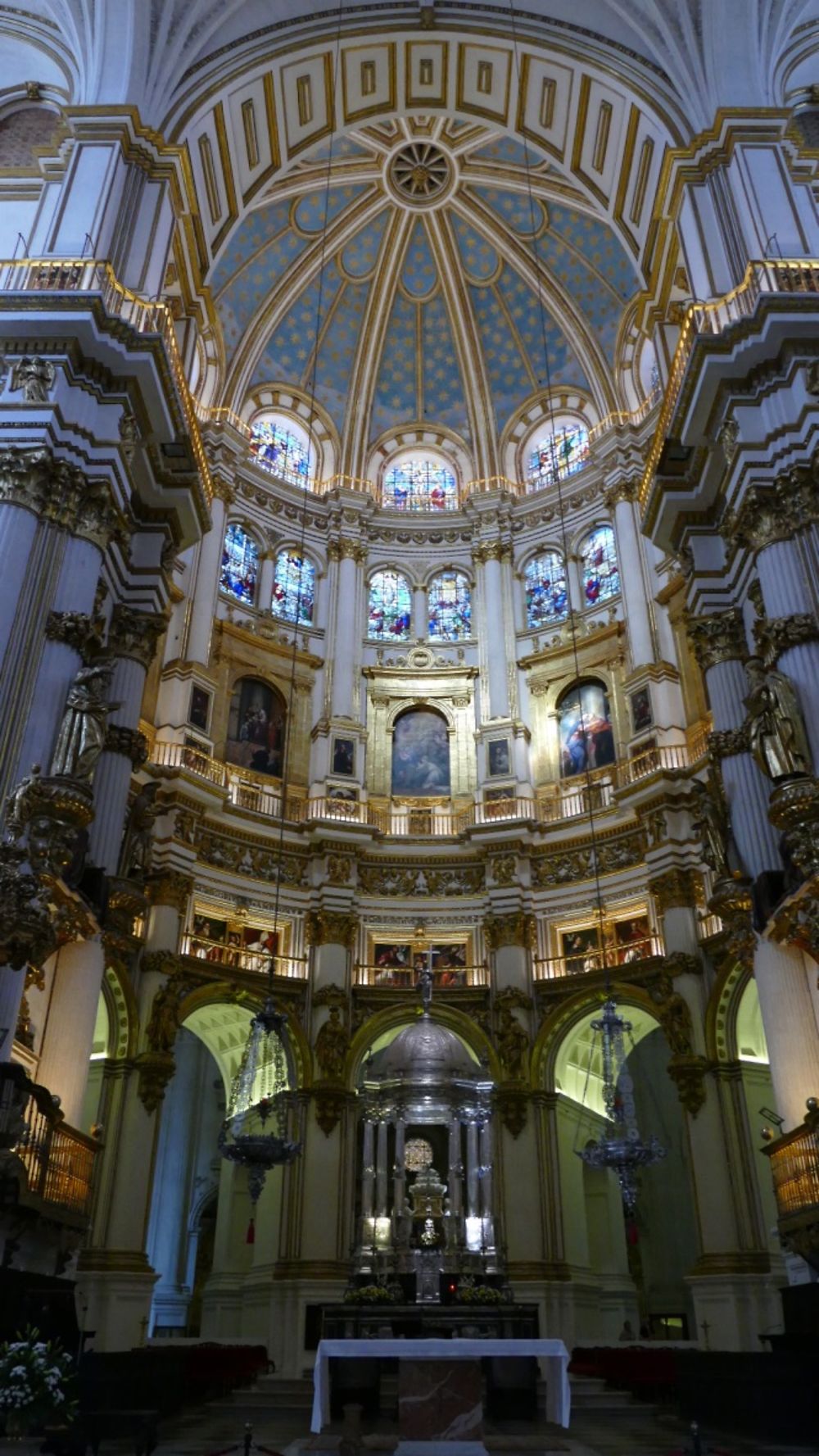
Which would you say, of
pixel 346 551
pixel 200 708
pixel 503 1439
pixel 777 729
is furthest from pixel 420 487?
pixel 503 1439

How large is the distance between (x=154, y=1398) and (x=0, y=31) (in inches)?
896

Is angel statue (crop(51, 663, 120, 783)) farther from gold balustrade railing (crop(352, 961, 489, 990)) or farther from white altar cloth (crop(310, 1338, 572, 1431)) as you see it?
gold balustrade railing (crop(352, 961, 489, 990))

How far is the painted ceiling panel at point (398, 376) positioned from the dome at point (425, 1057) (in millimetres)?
18599

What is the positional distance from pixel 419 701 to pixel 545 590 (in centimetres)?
458

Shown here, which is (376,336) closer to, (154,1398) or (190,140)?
(190,140)

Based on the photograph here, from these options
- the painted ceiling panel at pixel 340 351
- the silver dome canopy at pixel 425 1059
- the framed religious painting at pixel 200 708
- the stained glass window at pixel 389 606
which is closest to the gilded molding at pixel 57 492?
the framed religious painting at pixel 200 708

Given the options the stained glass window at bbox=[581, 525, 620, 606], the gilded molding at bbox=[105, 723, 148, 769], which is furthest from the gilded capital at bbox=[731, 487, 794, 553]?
the stained glass window at bbox=[581, 525, 620, 606]

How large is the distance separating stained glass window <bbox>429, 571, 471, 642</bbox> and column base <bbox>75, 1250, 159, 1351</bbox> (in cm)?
1710

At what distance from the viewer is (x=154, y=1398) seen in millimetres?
12000

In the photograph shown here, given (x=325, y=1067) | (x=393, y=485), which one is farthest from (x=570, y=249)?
(x=325, y=1067)

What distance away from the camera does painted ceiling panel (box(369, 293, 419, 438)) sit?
32781 mm

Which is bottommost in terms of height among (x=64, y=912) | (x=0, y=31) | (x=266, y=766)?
(x=64, y=912)

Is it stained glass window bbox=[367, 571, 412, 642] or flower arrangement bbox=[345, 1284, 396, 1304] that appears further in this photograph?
stained glass window bbox=[367, 571, 412, 642]

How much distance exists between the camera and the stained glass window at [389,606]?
30.5 meters
